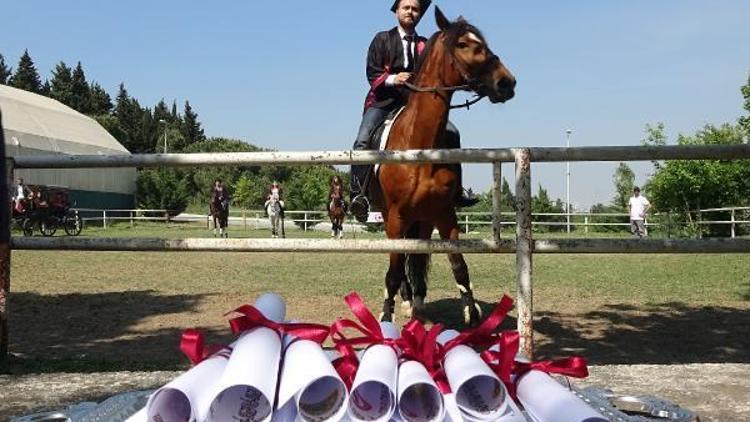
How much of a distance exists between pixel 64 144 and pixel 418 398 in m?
45.5

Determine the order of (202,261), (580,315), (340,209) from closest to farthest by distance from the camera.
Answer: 1. (580,315)
2. (202,261)
3. (340,209)

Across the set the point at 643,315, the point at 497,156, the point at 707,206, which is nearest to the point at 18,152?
the point at 707,206

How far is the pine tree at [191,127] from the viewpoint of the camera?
4196 inches

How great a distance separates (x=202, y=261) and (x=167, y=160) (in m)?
11.8

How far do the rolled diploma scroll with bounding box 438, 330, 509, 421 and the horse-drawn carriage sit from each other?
2170cm

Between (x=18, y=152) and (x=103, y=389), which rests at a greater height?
(x=18, y=152)

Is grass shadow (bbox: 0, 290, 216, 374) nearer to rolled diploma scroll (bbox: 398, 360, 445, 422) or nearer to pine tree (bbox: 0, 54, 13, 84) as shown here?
rolled diploma scroll (bbox: 398, 360, 445, 422)

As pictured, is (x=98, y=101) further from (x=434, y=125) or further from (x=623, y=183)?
(x=434, y=125)

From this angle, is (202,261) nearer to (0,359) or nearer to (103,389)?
(0,359)

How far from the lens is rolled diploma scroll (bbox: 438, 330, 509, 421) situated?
1093 mm

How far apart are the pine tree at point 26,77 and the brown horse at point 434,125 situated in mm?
84942

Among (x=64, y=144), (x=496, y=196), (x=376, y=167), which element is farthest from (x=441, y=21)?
(x=64, y=144)

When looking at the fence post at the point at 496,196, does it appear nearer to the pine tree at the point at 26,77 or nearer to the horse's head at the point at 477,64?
the horse's head at the point at 477,64

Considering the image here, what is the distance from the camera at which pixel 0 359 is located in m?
3.49
